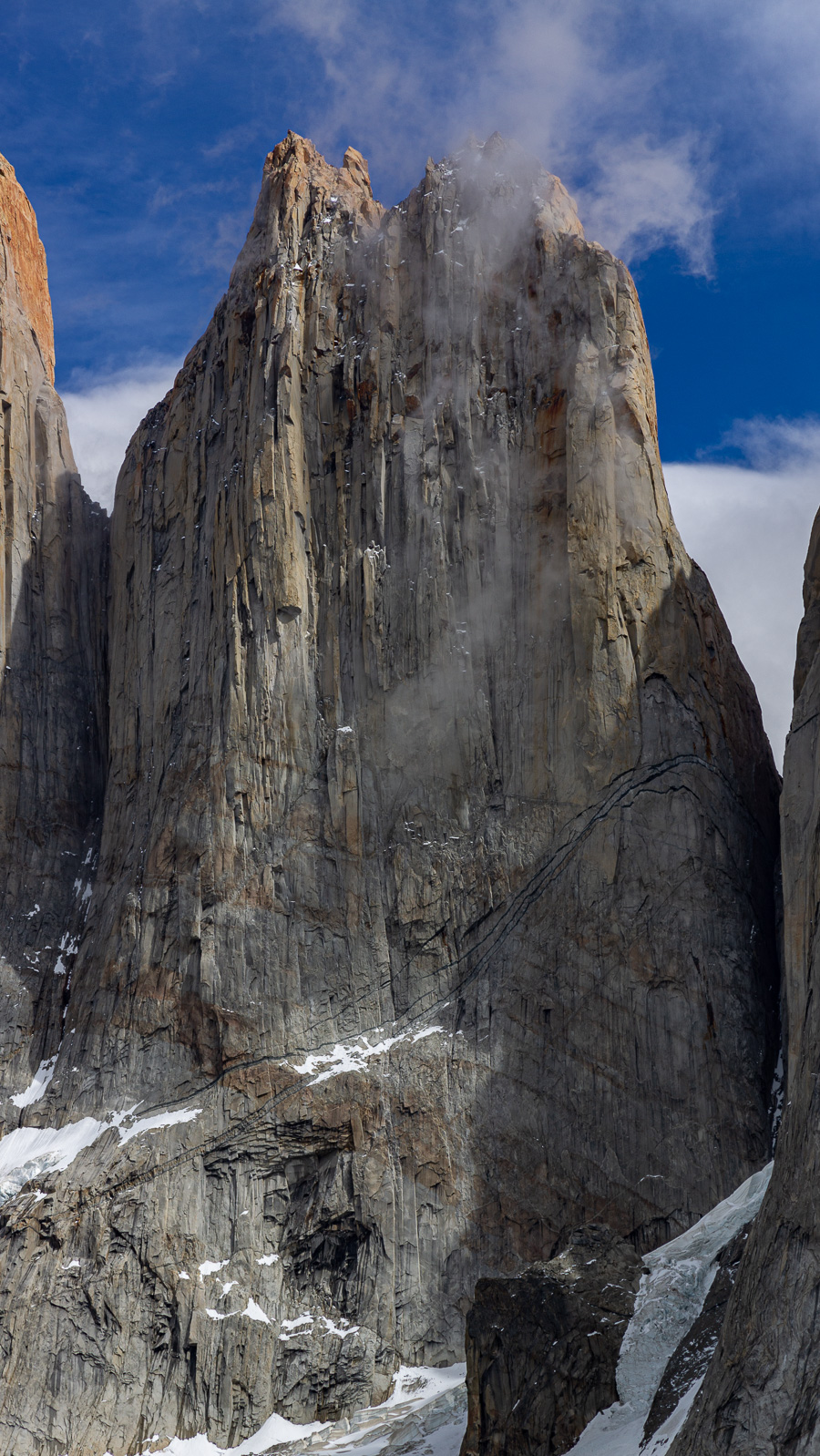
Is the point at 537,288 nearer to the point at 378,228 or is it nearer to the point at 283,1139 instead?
the point at 378,228

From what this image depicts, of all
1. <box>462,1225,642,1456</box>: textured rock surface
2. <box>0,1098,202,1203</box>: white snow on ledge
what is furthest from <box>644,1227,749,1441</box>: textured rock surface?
<box>0,1098,202,1203</box>: white snow on ledge

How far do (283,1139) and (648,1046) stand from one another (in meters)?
10.6

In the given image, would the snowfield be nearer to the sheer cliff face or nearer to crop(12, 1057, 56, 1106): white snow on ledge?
crop(12, 1057, 56, 1106): white snow on ledge

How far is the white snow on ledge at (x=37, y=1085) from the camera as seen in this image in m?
49.8

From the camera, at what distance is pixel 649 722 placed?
49.5 m

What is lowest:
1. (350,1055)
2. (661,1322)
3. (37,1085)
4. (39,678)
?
(661,1322)

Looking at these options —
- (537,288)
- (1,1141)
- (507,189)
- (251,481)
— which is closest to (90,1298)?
(1,1141)

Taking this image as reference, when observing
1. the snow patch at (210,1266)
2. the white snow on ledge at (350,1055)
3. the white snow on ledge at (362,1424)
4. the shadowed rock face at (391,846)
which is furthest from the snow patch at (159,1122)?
the white snow on ledge at (362,1424)

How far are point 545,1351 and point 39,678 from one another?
31.3m

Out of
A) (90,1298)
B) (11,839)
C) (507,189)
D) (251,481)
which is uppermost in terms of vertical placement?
(507,189)

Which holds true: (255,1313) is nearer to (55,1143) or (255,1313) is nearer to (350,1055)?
(350,1055)

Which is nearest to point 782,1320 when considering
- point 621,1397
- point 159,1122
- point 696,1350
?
point 696,1350

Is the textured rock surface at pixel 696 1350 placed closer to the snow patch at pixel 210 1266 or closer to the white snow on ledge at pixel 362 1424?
the white snow on ledge at pixel 362 1424

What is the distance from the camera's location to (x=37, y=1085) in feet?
165
